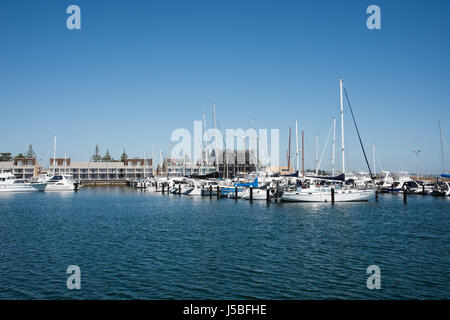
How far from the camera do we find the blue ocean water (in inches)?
595

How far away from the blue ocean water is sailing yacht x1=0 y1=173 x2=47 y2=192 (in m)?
65.7

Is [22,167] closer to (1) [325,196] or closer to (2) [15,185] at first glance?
(2) [15,185]

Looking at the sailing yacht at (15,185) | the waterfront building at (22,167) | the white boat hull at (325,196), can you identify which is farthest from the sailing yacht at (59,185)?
the white boat hull at (325,196)

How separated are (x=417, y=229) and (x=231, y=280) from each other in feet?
67.6

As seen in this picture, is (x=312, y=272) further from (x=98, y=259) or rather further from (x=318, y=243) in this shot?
(x=98, y=259)

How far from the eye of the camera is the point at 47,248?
76.1 ft

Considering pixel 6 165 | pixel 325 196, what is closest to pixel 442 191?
pixel 325 196

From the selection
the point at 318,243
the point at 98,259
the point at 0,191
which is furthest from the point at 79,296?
the point at 0,191

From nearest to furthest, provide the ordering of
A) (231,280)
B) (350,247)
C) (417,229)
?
(231,280) → (350,247) → (417,229)

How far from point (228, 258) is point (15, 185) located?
91.1 m

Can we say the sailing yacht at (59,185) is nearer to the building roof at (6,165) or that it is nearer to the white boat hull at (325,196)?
the building roof at (6,165)

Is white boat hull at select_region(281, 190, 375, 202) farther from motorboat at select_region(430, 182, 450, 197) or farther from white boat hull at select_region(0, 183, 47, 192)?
white boat hull at select_region(0, 183, 47, 192)

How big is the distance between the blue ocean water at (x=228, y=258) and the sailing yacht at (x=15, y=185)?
6575 cm

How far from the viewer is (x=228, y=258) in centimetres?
2045
